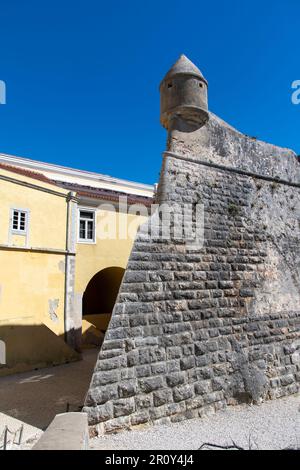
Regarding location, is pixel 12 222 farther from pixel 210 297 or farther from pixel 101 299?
pixel 210 297

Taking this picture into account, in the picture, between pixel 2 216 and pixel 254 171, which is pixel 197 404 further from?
pixel 2 216

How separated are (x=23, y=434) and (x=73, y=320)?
23.5 ft

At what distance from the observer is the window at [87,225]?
1312 centimetres

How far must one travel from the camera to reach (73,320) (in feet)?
38.8

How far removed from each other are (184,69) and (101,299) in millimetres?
12300

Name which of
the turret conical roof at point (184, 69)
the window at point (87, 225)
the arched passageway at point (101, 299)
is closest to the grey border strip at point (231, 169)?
the turret conical roof at point (184, 69)

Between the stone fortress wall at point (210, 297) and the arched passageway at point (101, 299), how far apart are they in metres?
8.75

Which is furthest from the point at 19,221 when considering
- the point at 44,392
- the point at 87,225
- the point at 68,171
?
the point at 68,171

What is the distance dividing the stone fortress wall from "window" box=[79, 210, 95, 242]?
25.9 feet

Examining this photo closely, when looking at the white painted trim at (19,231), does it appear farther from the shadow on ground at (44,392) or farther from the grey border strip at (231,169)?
the grey border strip at (231,169)

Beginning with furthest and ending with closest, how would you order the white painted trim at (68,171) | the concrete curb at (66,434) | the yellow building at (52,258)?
the white painted trim at (68,171), the yellow building at (52,258), the concrete curb at (66,434)

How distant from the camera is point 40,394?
708 centimetres

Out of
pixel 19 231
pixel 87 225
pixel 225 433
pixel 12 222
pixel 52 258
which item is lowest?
pixel 225 433

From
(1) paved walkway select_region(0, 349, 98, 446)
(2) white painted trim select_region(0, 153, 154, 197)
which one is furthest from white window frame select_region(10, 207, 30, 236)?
(2) white painted trim select_region(0, 153, 154, 197)
